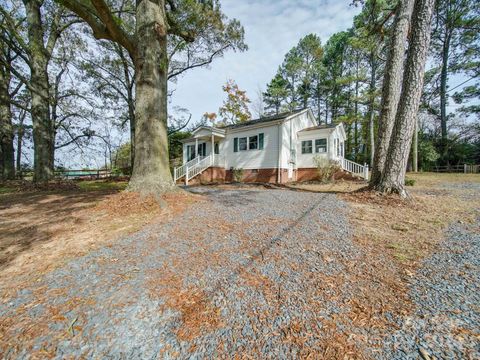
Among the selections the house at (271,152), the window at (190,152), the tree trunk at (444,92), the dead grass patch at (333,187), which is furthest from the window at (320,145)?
the tree trunk at (444,92)

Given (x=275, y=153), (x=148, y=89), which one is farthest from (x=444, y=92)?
(x=148, y=89)

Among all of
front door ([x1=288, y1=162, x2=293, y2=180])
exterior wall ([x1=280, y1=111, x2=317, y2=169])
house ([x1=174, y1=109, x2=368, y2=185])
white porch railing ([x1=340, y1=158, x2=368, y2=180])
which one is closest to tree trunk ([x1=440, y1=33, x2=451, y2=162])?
house ([x1=174, y1=109, x2=368, y2=185])

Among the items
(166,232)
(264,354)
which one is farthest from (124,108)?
(264,354)

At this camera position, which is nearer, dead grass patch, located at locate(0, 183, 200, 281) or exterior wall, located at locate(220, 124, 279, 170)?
dead grass patch, located at locate(0, 183, 200, 281)

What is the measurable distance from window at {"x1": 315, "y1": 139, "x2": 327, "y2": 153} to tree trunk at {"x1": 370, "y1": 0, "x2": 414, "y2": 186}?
727cm

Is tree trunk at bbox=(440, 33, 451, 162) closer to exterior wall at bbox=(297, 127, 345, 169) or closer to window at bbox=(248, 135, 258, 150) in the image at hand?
exterior wall at bbox=(297, 127, 345, 169)

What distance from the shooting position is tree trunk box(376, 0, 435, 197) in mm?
5508

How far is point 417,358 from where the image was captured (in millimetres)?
1447

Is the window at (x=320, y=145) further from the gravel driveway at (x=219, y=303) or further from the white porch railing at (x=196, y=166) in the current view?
the gravel driveway at (x=219, y=303)

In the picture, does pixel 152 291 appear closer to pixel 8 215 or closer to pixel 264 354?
pixel 264 354

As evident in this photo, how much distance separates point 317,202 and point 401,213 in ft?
6.07

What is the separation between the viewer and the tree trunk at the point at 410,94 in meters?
5.51

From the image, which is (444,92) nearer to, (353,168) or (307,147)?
(353,168)

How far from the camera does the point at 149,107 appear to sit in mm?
5969
